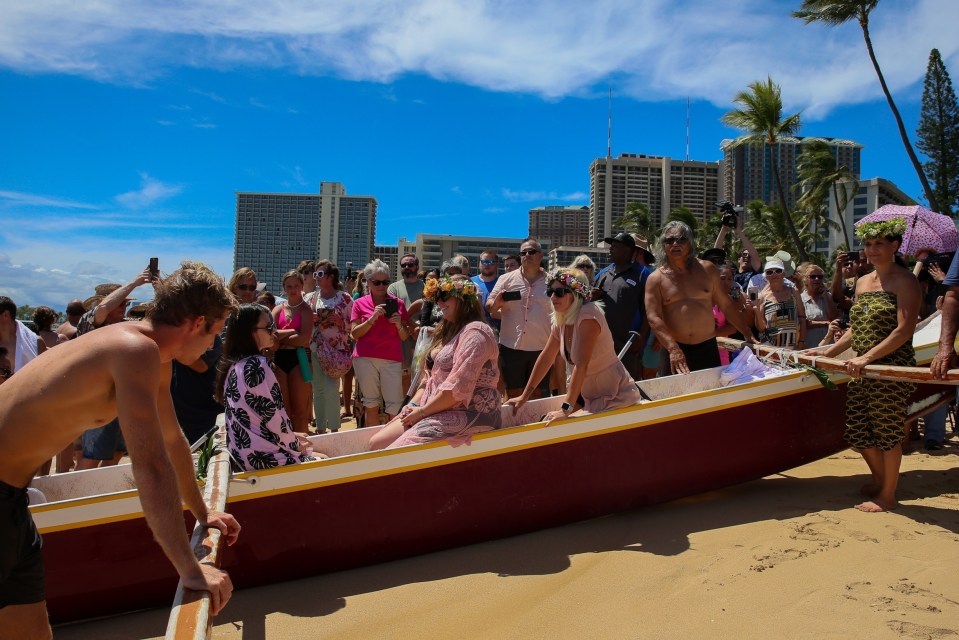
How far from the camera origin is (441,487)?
3908 millimetres

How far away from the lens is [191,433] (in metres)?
4.50

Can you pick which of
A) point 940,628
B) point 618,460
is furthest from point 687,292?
point 940,628

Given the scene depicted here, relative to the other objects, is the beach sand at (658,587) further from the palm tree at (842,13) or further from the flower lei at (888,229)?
the palm tree at (842,13)

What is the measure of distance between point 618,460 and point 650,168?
3739 inches

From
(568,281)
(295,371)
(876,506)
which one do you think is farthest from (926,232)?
(295,371)

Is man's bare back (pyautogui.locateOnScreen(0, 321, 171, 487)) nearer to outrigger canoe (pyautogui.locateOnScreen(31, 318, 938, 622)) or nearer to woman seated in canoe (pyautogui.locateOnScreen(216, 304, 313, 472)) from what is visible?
outrigger canoe (pyautogui.locateOnScreen(31, 318, 938, 622))

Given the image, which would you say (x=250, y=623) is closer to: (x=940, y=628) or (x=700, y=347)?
(x=940, y=628)

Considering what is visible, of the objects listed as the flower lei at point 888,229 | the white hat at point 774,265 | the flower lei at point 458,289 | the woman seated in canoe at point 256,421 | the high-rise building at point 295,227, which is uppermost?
the high-rise building at point 295,227

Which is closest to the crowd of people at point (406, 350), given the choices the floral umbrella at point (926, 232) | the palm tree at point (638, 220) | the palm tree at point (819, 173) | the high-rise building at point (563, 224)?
the floral umbrella at point (926, 232)

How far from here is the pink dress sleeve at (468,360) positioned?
13.8 ft

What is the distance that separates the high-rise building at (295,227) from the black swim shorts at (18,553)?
115 m

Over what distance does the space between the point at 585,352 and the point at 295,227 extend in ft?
405

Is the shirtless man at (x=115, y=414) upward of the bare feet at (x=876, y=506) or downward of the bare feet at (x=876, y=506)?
upward

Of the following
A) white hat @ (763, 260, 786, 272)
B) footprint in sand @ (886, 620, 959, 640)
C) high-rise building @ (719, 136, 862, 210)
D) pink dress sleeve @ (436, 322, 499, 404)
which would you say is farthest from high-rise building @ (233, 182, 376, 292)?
footprint in sand @ (886, 620, 959, 640)
